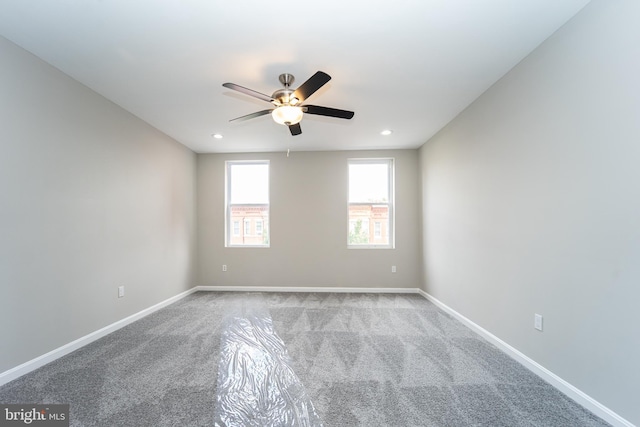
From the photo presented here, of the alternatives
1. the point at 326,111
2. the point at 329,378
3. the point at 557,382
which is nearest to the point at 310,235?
the point at 326,111

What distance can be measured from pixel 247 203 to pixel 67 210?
2.64m

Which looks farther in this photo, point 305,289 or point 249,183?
point 249,183

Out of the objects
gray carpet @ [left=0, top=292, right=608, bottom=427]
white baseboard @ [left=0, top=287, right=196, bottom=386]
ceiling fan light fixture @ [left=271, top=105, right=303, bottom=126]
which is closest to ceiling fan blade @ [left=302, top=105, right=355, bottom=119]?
ceiling fan light fixture @ [left=271, top=105, right=303, bottom=126]

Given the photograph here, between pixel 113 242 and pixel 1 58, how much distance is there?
1.77 m

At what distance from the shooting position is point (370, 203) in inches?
185

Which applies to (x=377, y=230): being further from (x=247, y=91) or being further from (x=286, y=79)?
(x=247, y=91)

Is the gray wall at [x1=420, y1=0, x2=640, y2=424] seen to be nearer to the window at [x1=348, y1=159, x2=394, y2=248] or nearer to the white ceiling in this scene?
the white ceiling

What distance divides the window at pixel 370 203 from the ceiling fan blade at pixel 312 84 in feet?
8.97

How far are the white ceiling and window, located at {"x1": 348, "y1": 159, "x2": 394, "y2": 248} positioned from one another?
5.75 ft

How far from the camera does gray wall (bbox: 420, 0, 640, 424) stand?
143 centimetres

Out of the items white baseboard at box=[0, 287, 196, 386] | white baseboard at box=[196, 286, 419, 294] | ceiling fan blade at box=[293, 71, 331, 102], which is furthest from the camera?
white baseboard at box=[196, 286, 419, 294]

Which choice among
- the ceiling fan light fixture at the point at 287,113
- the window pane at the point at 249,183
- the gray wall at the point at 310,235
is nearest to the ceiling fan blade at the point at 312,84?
the ceiling fan light fixture at the point at 287,113

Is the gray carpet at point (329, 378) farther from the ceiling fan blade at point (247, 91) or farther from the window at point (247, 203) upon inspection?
the ceiling fan blade at point (247, 91)

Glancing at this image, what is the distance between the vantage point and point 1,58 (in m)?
1.87
